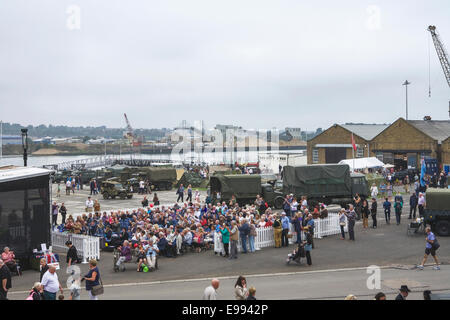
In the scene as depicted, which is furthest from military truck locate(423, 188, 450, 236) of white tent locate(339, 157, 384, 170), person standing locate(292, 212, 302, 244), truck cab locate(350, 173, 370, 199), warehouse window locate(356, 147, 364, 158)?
warehouse window locate(356, 147, 364, 158)

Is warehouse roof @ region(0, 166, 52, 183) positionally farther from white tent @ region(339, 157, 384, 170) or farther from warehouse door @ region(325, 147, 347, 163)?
warehouse door @ region(325, 147, 347, 163)

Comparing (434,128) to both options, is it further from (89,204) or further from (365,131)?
(89,204)

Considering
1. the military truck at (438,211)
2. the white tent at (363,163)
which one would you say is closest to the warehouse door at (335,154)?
the white tent at (363,163)

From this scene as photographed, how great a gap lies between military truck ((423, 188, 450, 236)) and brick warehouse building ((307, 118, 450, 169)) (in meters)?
33.9

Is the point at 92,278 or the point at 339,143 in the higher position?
the point at 339,143

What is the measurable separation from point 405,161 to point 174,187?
2790 cm

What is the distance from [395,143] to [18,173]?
167 feet

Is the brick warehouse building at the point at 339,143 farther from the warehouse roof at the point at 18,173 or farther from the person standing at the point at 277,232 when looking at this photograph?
the warehouse roof at the point at 18,173

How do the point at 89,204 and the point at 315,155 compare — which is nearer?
the point at 89,204

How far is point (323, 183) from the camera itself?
31156 millimetres

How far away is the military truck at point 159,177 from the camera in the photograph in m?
48.5

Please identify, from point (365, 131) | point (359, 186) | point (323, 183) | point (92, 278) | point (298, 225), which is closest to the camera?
point (92, 278)

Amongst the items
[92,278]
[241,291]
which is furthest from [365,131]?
[241,291]
